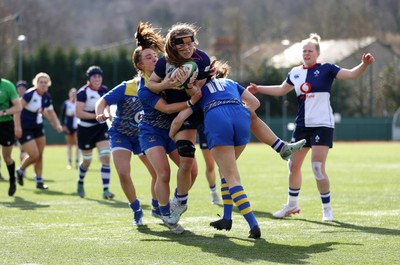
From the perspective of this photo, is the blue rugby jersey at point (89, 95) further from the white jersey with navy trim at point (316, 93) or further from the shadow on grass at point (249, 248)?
the shadow on grass at point (249, 248)

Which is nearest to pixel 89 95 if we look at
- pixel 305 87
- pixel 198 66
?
pixel 305 87

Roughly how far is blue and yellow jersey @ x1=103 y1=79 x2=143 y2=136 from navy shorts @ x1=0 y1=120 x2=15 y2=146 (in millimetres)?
4500

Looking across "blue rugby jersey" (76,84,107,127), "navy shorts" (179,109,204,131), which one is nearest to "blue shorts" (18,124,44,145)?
"blue rugby jersey" (76,84,107,127)

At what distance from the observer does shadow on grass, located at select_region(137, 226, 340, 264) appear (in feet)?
24.8

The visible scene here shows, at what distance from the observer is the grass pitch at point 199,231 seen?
304 inches

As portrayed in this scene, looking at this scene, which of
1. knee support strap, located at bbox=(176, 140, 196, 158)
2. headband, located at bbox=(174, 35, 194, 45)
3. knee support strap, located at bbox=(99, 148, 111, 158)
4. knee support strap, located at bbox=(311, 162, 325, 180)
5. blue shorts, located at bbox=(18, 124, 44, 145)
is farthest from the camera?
blue shorts, located at bbox=(18, 124, 44, 145)

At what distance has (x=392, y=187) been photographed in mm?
15594

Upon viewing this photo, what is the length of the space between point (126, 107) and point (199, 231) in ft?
5.98

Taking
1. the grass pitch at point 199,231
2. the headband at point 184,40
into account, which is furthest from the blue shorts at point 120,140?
the headband at point 184,40

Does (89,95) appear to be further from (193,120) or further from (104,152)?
(193,120)

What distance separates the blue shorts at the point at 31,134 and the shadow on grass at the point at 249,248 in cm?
807

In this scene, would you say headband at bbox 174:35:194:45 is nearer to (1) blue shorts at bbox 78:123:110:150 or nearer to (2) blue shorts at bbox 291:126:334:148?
(2) blue shorts at bbox 291:126:334:148

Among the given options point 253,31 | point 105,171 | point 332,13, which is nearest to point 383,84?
point 332,13

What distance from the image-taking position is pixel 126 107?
1045 cm
